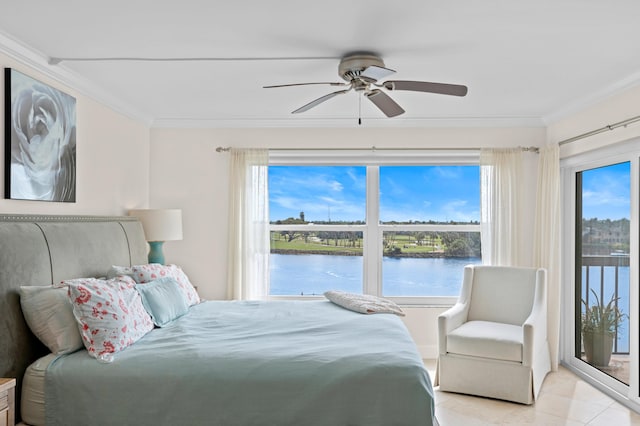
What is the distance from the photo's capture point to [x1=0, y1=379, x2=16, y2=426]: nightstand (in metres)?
2.25

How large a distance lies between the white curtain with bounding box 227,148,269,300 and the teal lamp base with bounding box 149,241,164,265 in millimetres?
695

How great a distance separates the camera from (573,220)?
4727 mm

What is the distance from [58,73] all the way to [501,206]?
400cm

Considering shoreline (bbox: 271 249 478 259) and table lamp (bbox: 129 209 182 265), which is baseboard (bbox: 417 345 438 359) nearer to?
shoreline (bbox: 271 249 478 259)

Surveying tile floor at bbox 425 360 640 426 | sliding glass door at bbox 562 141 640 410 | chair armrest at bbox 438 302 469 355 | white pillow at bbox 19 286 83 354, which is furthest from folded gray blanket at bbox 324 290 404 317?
white pillow at bbox 19 286 83 354

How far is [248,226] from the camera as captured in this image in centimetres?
506

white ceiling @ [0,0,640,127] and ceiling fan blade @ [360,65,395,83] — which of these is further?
ceiling fan blade @ [360,65,395,83]

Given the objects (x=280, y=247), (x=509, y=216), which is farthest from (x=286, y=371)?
(x=509, y=216)

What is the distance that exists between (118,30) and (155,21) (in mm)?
275

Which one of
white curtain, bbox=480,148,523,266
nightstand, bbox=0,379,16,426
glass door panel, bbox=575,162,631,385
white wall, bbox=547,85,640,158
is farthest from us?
white curtain, bbox=480,148,523,266

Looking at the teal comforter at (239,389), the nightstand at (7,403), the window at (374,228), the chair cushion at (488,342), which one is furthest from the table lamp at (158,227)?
the chair cushion at (488,342)

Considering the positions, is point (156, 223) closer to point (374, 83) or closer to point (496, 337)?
point (374, 83)

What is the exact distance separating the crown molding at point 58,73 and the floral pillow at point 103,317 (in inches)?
55.3

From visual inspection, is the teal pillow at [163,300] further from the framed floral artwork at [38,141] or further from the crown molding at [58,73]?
the crown molding at [58,73]
